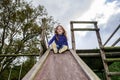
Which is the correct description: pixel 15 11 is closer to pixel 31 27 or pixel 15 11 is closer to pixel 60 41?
pixel 31 27

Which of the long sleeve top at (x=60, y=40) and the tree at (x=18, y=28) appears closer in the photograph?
the long sleeve top at (x=60, y=40)

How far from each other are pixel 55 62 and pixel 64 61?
18 centimetres

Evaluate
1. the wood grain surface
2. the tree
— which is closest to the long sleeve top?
the wood grain surface

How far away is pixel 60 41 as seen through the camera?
20.4 feet

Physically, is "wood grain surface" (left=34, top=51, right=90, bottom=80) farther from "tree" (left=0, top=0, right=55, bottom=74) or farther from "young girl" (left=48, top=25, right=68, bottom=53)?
"tree" (left=0, top=0, right=55, bottom=74)

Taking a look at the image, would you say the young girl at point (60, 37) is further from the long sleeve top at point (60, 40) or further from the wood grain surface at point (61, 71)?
the wood grain surface at point (61, 71)

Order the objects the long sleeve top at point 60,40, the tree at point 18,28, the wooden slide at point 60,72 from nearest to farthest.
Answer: the wooden slide at point 60,72 < the long sleeve top at point 60,40 < the tree at point 18,28

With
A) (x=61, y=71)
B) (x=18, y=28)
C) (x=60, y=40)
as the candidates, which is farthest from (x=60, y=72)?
(x=18, y=28)

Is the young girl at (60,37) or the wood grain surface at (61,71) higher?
the young girl at (60,37)

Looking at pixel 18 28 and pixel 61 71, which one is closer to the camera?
pixel 61 71

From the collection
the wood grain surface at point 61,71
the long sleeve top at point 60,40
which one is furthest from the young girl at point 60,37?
the wood grain surface at point 61,71

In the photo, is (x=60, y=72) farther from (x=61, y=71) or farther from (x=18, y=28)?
(x=18, y=28)

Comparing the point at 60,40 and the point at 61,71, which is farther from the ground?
the point at 60,40

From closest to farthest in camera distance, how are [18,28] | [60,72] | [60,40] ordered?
[60,72], [60,40], [18,28]
